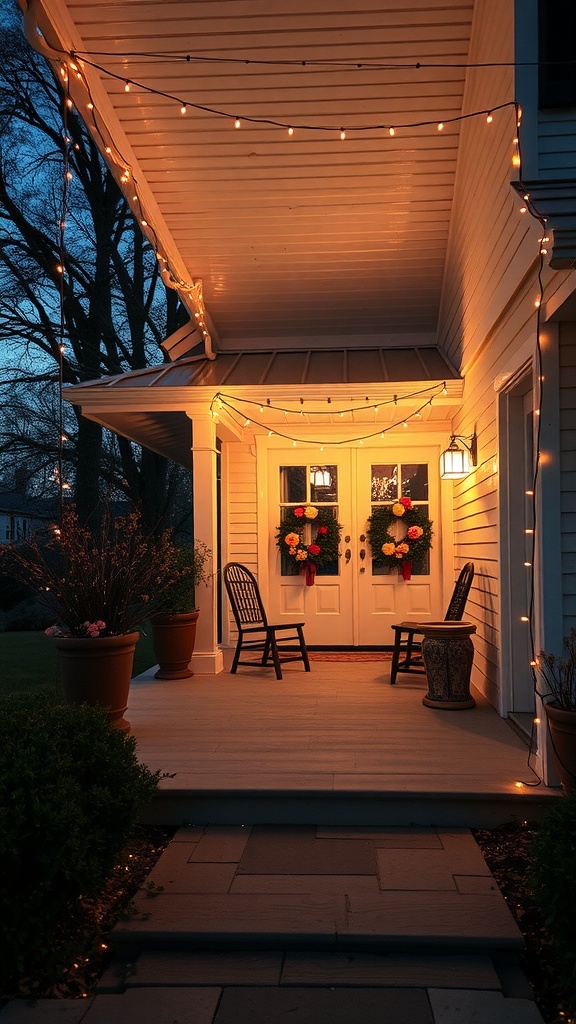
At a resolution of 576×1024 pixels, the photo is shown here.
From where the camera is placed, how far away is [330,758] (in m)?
3.80

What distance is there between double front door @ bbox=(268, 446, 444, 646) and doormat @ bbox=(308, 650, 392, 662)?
0.09 meters

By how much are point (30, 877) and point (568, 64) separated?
3.43m

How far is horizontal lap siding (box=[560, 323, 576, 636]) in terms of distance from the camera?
349 cm

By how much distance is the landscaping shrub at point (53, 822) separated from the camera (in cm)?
227

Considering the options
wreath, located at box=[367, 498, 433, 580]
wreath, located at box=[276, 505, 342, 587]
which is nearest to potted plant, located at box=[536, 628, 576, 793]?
wreath, located at box=[367, 498, 433, 580]

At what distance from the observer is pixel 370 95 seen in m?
5.04

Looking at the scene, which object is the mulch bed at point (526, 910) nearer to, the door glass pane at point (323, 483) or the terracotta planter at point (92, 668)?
the terracotta planter at point (92, 668)

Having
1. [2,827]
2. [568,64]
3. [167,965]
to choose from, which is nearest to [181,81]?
[568,64]

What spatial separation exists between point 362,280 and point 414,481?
2.09 metres

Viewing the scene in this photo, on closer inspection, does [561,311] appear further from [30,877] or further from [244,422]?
[244,422]


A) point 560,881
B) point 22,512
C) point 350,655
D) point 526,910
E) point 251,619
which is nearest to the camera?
point 560,881

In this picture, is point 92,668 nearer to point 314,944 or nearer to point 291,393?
point 314,944

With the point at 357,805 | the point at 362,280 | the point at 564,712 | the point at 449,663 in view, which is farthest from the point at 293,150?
the point at 357,805

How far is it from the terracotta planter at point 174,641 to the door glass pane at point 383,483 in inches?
96.0
